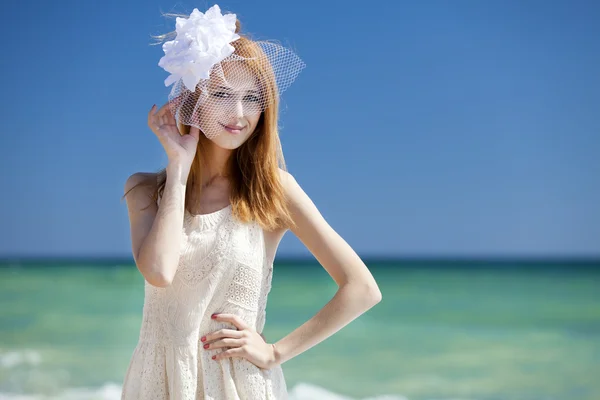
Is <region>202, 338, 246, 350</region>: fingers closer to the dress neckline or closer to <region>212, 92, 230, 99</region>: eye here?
the dress neckline

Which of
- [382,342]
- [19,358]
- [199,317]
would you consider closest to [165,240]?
[199,317]

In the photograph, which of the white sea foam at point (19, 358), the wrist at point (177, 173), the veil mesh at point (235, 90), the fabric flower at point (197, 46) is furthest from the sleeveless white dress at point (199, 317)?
the white sea foam at point (19, 358)

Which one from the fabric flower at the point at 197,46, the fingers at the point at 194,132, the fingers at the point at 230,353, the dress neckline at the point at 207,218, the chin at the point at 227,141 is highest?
the fabric flower at the point at 197,46

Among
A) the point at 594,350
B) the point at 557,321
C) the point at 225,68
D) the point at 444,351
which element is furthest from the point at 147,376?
the point at 557,321

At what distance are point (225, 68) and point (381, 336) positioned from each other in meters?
7.52

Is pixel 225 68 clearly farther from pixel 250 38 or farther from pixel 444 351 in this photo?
pixel 444 351

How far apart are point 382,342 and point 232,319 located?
711 cm

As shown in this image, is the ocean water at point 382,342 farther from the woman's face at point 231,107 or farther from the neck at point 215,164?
the woman's face at point 231,107

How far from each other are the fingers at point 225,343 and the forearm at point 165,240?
7.8 inches

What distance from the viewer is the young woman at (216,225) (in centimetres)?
192

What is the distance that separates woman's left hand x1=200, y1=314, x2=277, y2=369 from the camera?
76.6 inches

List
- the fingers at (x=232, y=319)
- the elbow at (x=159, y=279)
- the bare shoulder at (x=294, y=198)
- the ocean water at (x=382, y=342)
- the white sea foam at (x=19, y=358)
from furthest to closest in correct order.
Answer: the white sea foam at (x=19, y=358) → the ocean water at (x=382, y=342) → the bare shoulder at (x=294, y=198) → the fingers at (x=232, y=319) → the elbow at (x=159, y=279)

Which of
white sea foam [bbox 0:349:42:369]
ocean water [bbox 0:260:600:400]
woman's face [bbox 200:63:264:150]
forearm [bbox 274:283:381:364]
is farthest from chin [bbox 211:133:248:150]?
white sea foam [bbox 0:349:42:369]

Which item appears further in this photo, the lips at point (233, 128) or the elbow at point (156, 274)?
the lips at point (233, 128)
